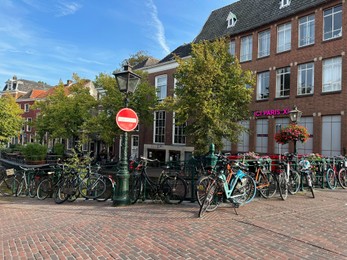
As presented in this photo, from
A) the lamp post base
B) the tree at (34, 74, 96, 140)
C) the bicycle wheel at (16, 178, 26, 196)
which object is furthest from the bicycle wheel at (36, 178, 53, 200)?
the tree at (34, 74, 96, 140)

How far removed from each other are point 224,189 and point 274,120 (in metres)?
15.6

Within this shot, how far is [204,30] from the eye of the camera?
27906 mm

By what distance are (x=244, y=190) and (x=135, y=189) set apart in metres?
3.13

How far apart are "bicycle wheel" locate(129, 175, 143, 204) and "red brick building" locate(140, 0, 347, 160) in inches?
486

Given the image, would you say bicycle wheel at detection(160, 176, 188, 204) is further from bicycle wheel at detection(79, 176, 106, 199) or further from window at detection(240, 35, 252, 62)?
window at detection(240, 35, 252, 62)

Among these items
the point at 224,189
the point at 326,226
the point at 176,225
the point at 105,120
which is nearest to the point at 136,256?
the point at 176,225

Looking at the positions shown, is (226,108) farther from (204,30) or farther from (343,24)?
(204,30)

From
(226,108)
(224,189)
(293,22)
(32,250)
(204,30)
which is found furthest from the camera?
(204,30)

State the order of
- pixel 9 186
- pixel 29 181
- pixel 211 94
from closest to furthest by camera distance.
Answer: pixel 29 181, pixel 9 186, pixel 211 94

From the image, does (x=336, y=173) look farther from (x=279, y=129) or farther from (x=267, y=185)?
(x=279, y=129)

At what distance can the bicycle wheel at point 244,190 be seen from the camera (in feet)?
22.1

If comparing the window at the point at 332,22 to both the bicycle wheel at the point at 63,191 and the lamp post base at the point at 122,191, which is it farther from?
the bicycle wheel at the point at 63,191

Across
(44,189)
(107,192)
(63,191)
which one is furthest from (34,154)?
(107,192)

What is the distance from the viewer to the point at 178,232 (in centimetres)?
517
